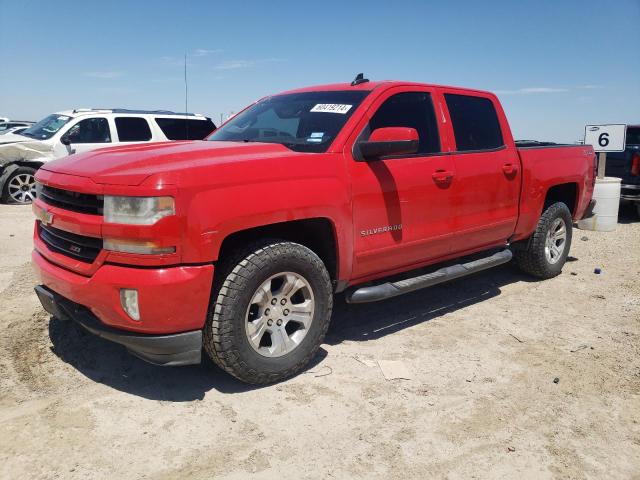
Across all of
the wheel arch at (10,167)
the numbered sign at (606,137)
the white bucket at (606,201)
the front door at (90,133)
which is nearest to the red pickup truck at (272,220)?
the white bucket at (606,201)

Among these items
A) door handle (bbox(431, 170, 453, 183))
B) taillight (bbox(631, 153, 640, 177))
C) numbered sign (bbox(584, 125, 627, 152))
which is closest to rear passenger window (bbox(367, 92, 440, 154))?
door handle (bbox(431, 170, 453, 183))

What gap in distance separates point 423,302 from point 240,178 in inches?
107

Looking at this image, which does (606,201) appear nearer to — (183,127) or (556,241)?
(556,241)

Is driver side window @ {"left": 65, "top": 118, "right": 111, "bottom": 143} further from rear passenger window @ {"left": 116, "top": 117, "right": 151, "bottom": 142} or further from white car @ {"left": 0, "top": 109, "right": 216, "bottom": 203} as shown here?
rear passenger window @ {"left": 116, "top": 117, "right": 151, "bottom": 142}

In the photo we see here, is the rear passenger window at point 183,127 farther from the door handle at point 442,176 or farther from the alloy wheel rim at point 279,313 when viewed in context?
the alloy wheel rim at point 279,313

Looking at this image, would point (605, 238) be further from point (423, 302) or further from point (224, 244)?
point (224, 244)

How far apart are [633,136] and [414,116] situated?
27.6 feet

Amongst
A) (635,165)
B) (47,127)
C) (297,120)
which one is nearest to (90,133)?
(47,127)

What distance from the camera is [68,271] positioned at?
318cm

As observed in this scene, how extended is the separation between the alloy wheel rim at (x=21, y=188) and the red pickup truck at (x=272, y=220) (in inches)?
295

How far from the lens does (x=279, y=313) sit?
3426mm

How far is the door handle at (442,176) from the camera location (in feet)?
13.9

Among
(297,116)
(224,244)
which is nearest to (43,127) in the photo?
(297,116)

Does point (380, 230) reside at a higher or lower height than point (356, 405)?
higher
